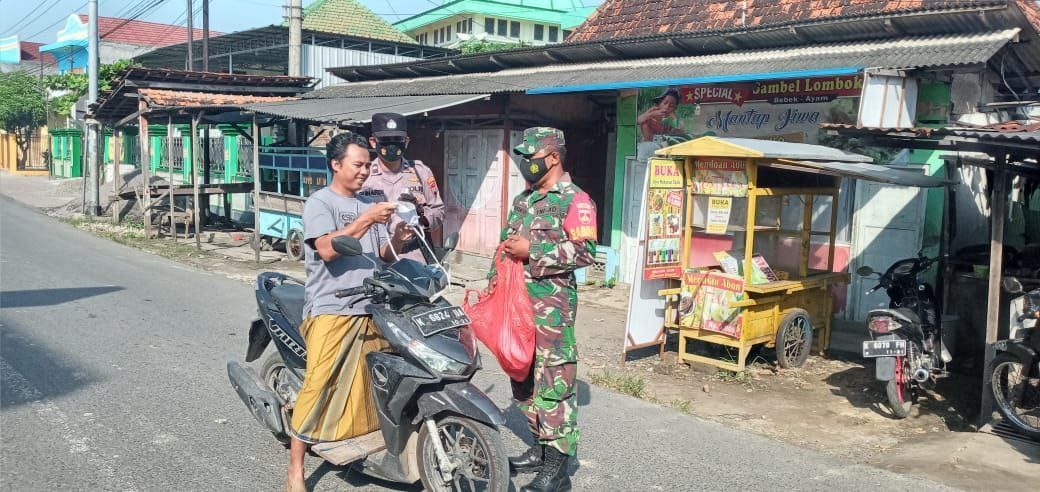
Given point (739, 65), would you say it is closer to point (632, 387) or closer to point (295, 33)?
point (632, 387)

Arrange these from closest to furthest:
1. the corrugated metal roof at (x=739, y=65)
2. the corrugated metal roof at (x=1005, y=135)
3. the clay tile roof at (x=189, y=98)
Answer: the corrugated metal roof at (x=1005, y=135) < the corrugated metal roof at (x=739, y=65) < the clay tile roof at (x=189, y=98)

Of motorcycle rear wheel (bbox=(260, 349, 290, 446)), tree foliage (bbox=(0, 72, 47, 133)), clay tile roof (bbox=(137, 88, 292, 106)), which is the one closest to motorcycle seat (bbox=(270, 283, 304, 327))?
motorcycle rear wheel (bbox=(260, 349, 290, 446))

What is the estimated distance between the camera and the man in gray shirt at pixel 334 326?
3814 millimetres

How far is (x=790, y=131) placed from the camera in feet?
30.4

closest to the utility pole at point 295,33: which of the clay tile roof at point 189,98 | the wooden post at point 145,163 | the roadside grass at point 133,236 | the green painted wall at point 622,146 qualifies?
the clay tile roof at point 189,98

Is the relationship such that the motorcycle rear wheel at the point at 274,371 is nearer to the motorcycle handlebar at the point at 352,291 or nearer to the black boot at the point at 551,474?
the motorcycle handlebar at the point at 352,291

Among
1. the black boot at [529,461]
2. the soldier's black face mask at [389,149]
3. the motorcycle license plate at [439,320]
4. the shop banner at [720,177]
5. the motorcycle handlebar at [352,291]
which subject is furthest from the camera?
the shop banner at [720,177]

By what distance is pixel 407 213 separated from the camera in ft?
12.9

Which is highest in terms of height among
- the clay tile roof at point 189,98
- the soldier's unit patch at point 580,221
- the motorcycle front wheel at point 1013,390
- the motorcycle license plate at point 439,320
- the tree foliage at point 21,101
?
the tree foliage at point 21,101

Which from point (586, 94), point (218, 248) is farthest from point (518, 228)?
point (218, 248)

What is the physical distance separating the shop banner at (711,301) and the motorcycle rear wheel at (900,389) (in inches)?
52.1

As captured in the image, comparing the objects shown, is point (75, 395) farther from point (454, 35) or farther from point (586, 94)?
point (454, 35)

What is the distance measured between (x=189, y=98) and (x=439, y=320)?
45.5ft

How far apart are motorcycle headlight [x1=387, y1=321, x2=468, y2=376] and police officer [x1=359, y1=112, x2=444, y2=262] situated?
1904 millimetres
